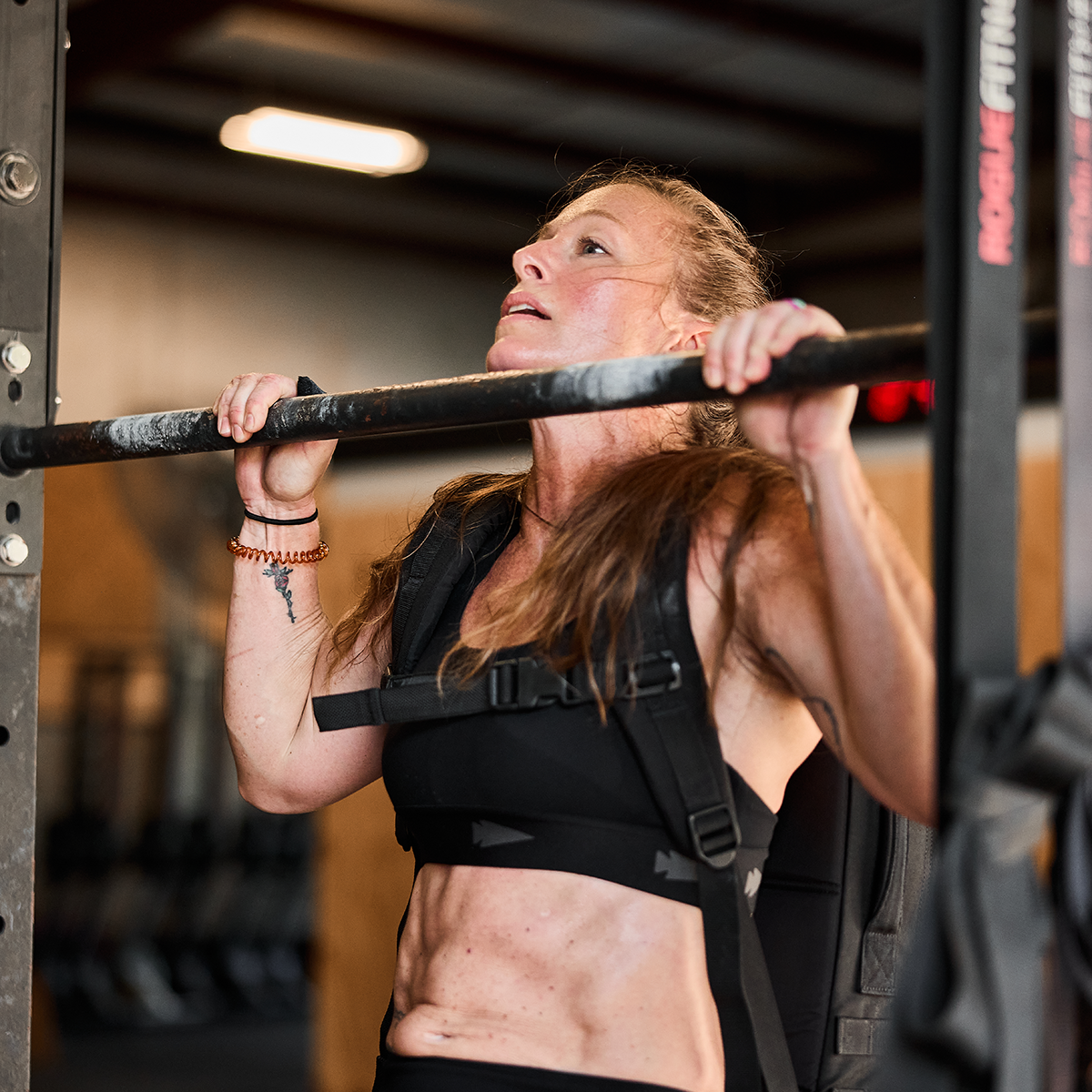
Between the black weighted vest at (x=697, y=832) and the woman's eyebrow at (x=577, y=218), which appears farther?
the woman's eyebrow at (x=577, y=218)

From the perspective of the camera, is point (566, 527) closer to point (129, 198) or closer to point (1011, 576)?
point (1011, 576)

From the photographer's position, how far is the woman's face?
1.54m

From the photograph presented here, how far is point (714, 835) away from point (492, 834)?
0.22m

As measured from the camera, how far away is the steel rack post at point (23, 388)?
136 centimetres

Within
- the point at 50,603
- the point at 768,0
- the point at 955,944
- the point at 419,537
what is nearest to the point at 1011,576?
the point at 955,944

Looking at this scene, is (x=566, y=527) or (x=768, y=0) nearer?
(x=566, y=527)

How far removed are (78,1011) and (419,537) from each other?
5.94m

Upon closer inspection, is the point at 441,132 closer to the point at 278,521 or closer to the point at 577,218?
the point at 577,218

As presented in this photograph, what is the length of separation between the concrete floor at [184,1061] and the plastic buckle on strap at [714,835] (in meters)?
5.07

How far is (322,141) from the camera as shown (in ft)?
20.9

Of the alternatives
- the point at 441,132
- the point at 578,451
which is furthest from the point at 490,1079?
the point at 441,132

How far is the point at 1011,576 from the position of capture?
75 cm

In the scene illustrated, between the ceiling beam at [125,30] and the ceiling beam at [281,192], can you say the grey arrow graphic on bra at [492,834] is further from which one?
the ceiling beam at [281,192]

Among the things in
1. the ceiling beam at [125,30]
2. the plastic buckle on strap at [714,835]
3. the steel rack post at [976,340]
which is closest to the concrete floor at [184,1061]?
the ceiling beam at [125,30]
